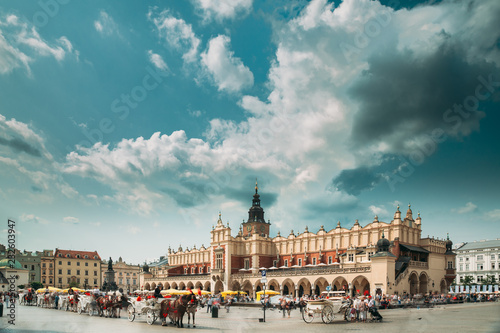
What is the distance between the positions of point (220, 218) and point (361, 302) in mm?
59688

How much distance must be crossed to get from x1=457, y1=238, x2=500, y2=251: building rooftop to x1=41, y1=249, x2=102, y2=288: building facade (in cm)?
8592

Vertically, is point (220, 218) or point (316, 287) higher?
point (220, 218)

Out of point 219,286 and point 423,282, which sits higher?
point 423,282

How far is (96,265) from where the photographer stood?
11038 cm

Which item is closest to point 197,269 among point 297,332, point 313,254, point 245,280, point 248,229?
point 248,229

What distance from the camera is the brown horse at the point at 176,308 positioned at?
2178cm

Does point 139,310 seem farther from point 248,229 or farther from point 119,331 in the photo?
point 248,229

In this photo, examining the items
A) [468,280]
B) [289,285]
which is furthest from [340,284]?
[468,280]

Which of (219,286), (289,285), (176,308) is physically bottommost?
(219,286)

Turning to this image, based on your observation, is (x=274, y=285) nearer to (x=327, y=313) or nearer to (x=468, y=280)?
(x=468, y=280)

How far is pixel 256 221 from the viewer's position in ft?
290

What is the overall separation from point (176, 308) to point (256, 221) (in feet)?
219

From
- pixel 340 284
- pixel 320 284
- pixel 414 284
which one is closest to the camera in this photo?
pixel 414 284

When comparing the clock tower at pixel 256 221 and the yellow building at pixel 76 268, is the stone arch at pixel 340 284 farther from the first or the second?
the yellow building at pixel 76 268
